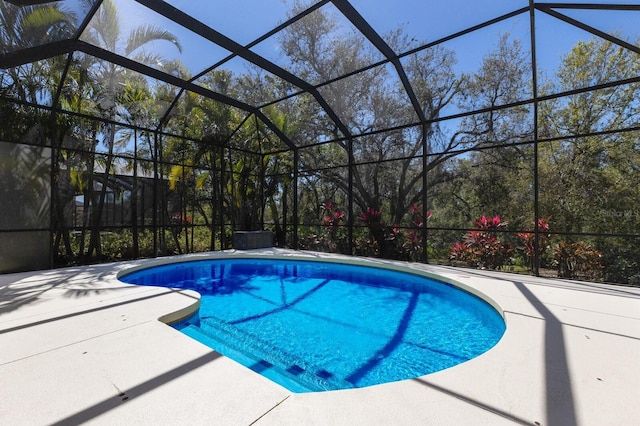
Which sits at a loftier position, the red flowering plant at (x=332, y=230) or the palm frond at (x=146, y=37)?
the palm frond at (x=146, y=37)

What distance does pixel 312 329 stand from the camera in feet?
12.4

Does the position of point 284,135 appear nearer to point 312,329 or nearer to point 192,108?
point 192,108

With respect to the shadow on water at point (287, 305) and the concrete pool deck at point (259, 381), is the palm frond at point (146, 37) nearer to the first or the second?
the concrete pool deck at point (259, 381)

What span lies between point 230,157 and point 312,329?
22.9ft

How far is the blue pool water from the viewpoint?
2.85 m

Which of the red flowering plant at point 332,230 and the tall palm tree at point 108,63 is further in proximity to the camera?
the red flowering plant at point 332,230

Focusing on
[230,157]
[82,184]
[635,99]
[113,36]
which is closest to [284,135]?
[230,157]

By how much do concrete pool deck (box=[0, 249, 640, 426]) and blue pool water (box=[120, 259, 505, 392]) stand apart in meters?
0.65

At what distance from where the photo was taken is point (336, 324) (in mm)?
3908

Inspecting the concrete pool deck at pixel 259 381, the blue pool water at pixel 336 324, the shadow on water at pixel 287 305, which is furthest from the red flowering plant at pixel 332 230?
the concrete pool deck at pixel 259 381

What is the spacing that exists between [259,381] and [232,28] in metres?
5.42

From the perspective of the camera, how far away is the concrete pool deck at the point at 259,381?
5.12ft

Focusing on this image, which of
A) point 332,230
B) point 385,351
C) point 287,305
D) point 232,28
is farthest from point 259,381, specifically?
point 332,230

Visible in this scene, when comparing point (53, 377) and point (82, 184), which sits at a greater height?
point (82, 184)
